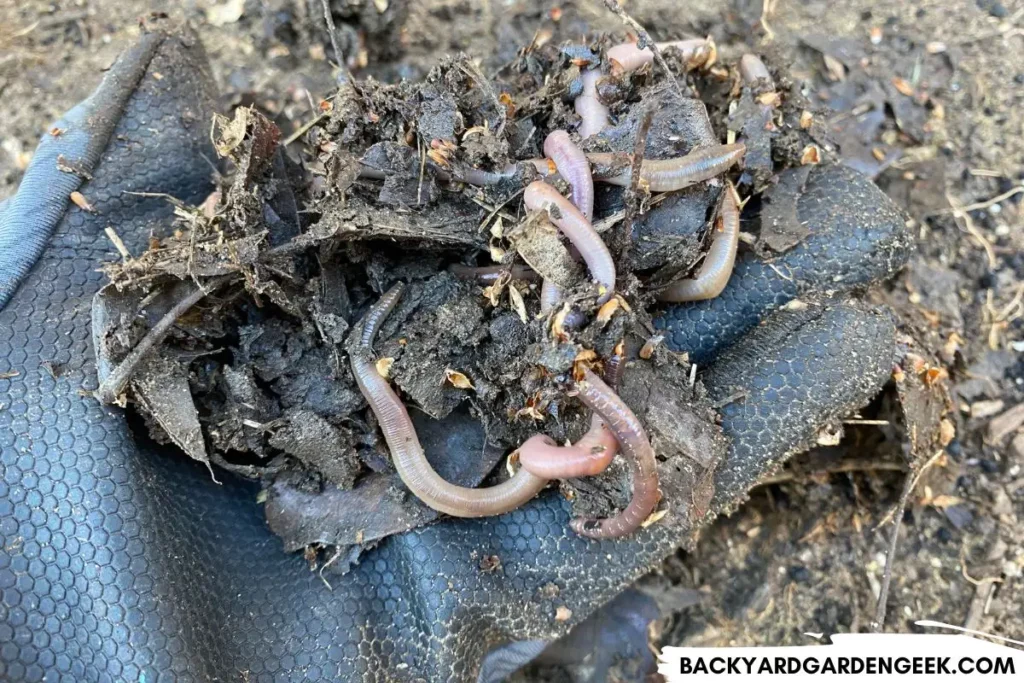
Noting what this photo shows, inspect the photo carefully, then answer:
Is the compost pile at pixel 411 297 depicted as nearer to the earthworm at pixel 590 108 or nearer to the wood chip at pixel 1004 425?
the earthworm at pixel 590 108

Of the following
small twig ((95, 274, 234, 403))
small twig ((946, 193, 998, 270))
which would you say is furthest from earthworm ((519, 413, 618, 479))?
small twig ((946, 193, 998, 270))

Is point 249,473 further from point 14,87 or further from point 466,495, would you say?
point 14,87

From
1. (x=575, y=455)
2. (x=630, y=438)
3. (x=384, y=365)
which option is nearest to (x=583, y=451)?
(x=575, y=455)

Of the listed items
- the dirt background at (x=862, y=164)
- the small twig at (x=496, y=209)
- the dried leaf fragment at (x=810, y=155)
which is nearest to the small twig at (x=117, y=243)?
the dirt background at (x=862, y=164)

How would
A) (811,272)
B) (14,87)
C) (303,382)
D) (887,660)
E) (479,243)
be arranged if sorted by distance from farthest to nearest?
(14,87)
(887,660)
(811,272)
(303,382)
(479,243)

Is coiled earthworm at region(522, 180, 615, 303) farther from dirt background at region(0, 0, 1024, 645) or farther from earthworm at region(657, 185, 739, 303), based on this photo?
dirt background at region(0, 0, 1024, 645)

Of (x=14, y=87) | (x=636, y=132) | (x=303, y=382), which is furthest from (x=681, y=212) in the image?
(x=14, y=87)
